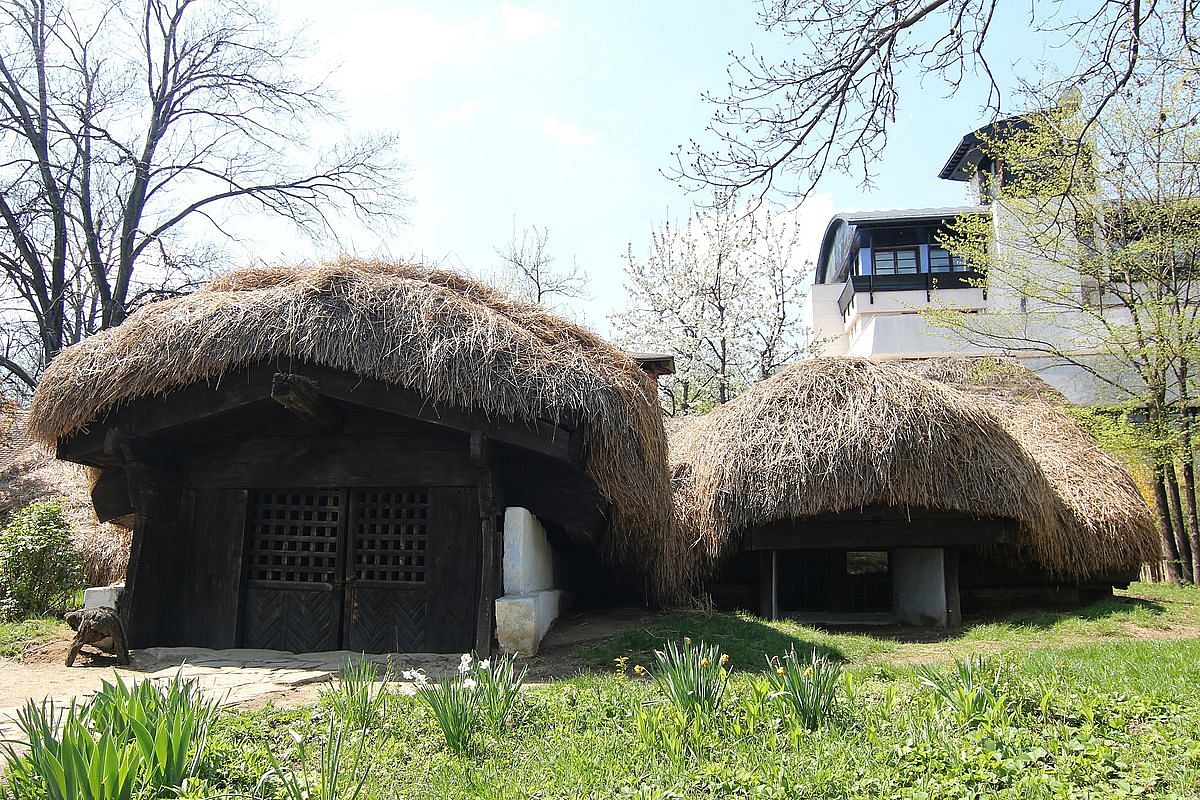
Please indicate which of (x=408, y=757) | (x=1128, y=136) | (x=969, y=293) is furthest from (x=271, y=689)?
(x=969, y=293)

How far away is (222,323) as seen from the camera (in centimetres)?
711

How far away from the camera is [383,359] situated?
22.9 feet

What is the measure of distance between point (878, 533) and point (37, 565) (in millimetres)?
Answer: 8990

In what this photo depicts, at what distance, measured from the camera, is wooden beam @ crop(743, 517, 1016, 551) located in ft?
31.2

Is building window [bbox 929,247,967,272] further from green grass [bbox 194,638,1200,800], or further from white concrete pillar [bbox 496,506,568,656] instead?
green grass [bbox 194,638,1200,800]

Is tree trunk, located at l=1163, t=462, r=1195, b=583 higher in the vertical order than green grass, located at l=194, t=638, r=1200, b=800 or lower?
higher

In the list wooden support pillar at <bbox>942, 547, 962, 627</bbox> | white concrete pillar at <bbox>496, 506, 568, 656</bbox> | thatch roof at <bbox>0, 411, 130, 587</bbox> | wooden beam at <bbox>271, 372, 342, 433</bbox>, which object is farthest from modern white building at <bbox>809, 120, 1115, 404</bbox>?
thatch roof at <bbox>0, 411, 130, 587</bbox>

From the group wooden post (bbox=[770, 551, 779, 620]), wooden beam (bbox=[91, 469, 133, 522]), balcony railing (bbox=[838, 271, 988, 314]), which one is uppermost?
balcony railing (bbox=[838, 271, 988, 314])

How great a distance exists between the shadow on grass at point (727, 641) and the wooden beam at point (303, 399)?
9.47 ft

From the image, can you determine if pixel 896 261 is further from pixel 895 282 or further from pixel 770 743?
pixel 770 743

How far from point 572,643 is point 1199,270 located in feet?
35.6

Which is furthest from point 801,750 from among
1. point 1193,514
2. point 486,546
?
point 1193,514

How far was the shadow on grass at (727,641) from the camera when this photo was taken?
6836 mm

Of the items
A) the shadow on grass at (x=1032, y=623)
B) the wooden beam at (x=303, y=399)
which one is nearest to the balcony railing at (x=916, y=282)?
the shadow on grass at (x=1032, y=623)
